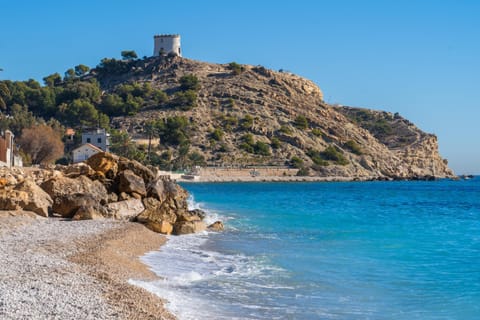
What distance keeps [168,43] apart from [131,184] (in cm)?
12486

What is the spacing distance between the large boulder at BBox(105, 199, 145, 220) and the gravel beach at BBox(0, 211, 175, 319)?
450 cm

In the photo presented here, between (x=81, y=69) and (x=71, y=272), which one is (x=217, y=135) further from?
(x=71, y=272)

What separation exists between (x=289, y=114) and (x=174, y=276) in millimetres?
111908

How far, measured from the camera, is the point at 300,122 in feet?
400

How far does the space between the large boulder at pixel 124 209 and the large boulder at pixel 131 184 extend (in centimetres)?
190

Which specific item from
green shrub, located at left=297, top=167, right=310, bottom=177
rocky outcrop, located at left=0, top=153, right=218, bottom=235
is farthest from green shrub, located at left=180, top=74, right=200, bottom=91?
rocky outcrop, located at left=0, top=153, right=218, bottom=235

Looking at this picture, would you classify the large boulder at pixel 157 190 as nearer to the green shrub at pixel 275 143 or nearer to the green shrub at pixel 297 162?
the green shrub at pixel 297 162

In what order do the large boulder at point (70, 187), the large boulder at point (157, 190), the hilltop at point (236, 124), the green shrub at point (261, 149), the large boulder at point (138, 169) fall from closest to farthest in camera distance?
the large boulder at point (70, 187), the large boulder at point (157, 190), the large boulder at point (138, 169), the hilltop at point (236, 124), the green shrub at point (261, 149)

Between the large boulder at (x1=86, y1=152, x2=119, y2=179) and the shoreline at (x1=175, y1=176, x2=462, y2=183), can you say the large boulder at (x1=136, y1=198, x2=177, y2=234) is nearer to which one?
the large boulder at (x1=86, y1=152, x2=119, y2=179)

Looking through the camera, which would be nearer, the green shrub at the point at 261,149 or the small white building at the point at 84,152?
the small white building at the point at 84,152

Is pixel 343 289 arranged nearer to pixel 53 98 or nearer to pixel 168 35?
pixel 53 98

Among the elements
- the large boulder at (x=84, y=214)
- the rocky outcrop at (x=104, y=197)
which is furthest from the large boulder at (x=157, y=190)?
the large boulder at (x=84, y=214)

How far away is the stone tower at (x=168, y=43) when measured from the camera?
147000 mm

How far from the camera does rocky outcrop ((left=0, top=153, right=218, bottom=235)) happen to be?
21344 millimetres
